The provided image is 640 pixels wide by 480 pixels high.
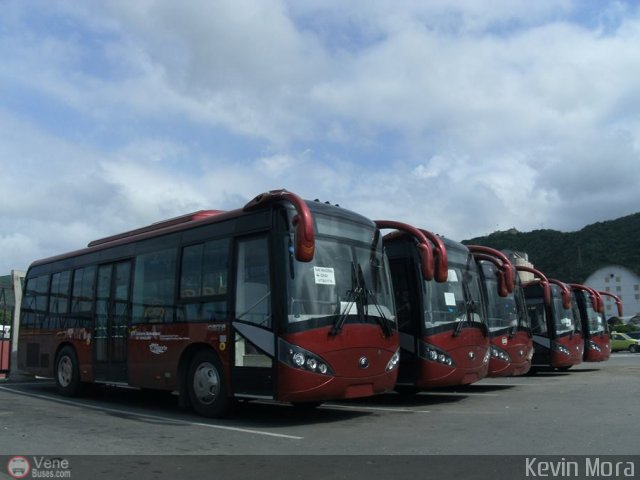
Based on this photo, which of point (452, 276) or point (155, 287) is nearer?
point (155, 287)

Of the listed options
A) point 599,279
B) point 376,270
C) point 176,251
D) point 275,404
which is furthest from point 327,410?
point 599,279

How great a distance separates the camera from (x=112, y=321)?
486 inches

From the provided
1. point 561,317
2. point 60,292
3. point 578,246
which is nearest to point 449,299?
point 60,292

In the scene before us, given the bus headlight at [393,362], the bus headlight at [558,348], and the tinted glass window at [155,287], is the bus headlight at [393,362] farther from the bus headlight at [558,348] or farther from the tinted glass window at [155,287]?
the bus headlight at [558,348]

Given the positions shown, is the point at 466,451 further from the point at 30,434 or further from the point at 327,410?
the point at 30,434

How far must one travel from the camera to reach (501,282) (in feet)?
41.9

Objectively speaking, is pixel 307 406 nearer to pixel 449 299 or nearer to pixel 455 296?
pixel 449 299

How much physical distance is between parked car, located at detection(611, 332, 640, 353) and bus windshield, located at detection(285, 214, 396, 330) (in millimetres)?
35654

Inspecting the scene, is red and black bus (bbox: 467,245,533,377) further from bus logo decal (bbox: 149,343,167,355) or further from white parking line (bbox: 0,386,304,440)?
bus logo decal (bbox: 149,343,167,355)

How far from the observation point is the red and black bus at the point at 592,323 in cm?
2225

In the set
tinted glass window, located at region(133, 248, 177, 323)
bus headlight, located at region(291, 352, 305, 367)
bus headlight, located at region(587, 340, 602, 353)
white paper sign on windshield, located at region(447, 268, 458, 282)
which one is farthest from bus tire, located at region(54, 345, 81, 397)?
bus headlight, located at region(587, 340, 602, 353)

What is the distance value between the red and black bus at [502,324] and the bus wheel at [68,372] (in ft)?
28.8

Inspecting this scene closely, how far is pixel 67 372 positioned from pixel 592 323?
17404 mm
